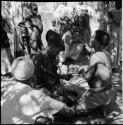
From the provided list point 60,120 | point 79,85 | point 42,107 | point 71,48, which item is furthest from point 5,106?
point 71,48

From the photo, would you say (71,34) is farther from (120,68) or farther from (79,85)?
(79,85)

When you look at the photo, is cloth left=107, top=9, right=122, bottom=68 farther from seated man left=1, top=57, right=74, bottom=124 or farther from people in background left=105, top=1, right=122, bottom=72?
seated man left=1, top=57, right=74, bottom=124

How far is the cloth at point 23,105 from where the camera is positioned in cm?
300

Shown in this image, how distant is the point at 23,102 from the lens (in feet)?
10.0

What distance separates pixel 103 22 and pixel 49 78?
387 centimetres

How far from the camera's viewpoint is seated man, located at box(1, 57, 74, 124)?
9.86 feet

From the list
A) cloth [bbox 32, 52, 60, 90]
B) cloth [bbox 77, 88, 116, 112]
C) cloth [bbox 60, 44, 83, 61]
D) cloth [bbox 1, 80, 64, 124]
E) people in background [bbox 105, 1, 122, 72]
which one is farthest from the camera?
cloth [bbox 60, 44, 83, 61]

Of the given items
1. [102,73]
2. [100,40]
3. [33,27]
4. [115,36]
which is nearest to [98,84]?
[102,73]

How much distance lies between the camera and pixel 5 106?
10.00 ft

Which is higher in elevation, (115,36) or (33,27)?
(33,27)

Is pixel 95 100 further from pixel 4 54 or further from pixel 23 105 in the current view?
pixel 4 54

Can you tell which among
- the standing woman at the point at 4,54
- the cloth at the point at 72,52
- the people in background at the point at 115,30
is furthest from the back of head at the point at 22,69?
the cloth at the point at 72,52

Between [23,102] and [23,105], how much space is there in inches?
1.3

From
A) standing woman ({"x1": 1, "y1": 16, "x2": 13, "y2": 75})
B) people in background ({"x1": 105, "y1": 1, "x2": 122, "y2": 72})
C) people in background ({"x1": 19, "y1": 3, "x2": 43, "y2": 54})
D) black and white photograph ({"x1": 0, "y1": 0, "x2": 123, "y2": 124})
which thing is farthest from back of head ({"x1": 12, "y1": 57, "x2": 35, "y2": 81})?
people in background ({"x1": 19, "y1": 3, "x2": 43, "y2": 54})
